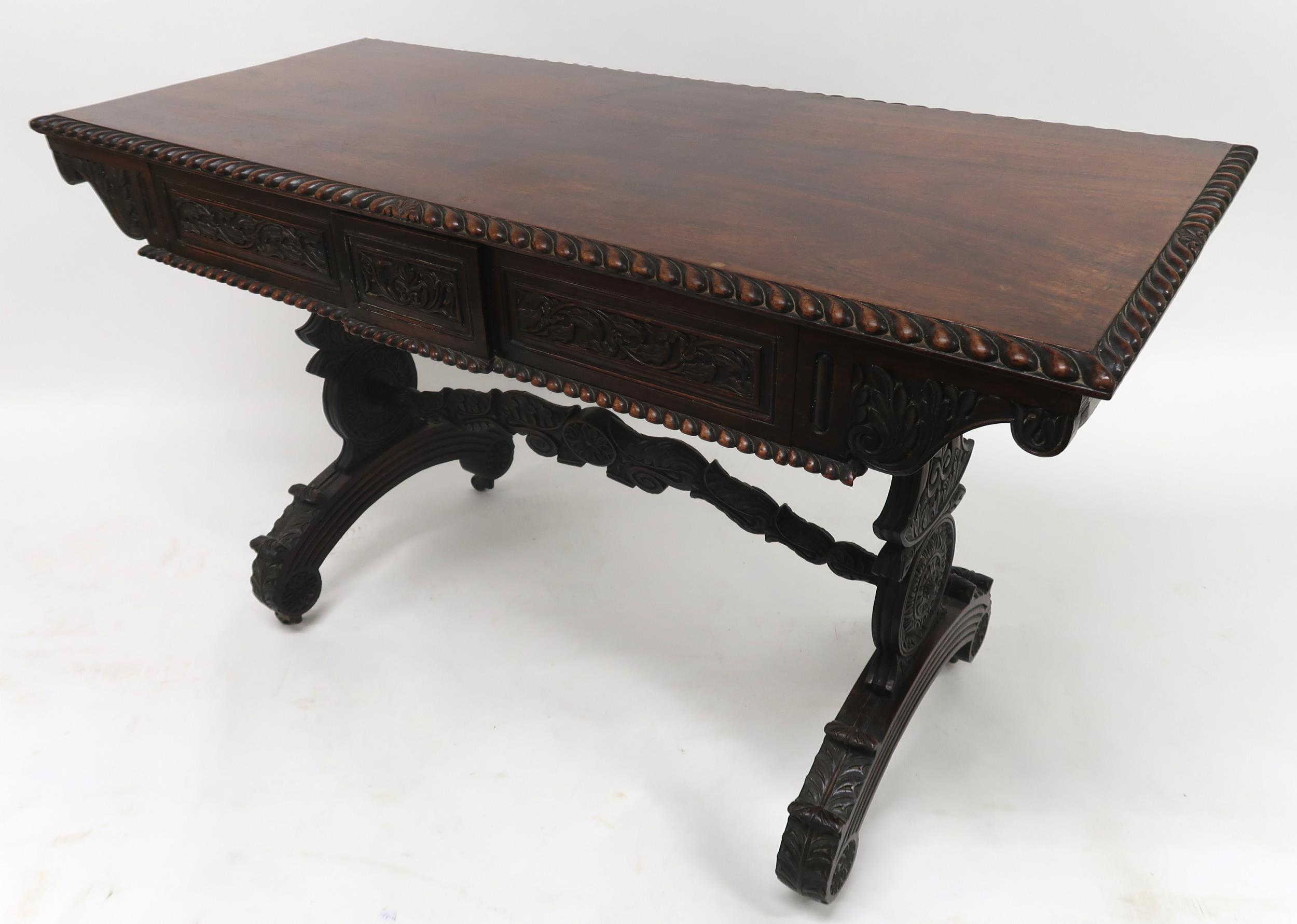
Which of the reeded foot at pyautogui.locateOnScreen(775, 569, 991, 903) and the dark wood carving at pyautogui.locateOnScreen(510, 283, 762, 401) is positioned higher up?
the dark wood carving at pyautogui.locateOnScreen(510, 283, 762, 401)

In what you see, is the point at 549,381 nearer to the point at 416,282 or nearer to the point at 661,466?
the point at 416,282

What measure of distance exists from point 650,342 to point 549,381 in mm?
208

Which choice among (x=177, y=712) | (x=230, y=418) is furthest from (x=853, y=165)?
(x=230, y=418)

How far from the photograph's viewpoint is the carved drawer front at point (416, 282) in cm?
175

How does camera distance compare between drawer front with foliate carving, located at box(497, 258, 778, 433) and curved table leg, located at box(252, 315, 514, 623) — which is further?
curved table leg, located at box(252, 315, 514, 623)

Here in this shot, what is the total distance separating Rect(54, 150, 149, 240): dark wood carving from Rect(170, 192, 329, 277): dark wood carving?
8 cm

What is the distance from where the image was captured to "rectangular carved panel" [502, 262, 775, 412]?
1.58 meters

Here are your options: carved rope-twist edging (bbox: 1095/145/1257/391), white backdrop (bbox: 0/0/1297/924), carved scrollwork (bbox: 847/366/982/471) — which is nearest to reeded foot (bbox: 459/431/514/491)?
white backdrop (bbox: 0/0/1297/924)

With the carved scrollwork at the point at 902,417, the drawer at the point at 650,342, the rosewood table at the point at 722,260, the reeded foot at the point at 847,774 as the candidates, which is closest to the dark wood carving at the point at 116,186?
the rosewood table at the point at 722,260

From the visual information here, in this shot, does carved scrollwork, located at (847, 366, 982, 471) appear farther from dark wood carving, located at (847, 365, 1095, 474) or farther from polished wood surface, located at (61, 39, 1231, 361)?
polished wood surface, located at (61, 39, 1231, 361)

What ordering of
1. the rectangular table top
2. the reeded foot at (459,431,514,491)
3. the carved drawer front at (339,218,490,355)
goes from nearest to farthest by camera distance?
1. the rectangular table top
2. the carved drawer front at (339,218,490,355)
3. the reeded foot at (459,431,514,491)

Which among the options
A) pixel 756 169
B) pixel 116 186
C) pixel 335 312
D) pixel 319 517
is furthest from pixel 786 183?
pixel 319 517

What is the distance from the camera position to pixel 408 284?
6.02 ft

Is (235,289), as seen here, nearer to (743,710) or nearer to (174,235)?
(174,235)
